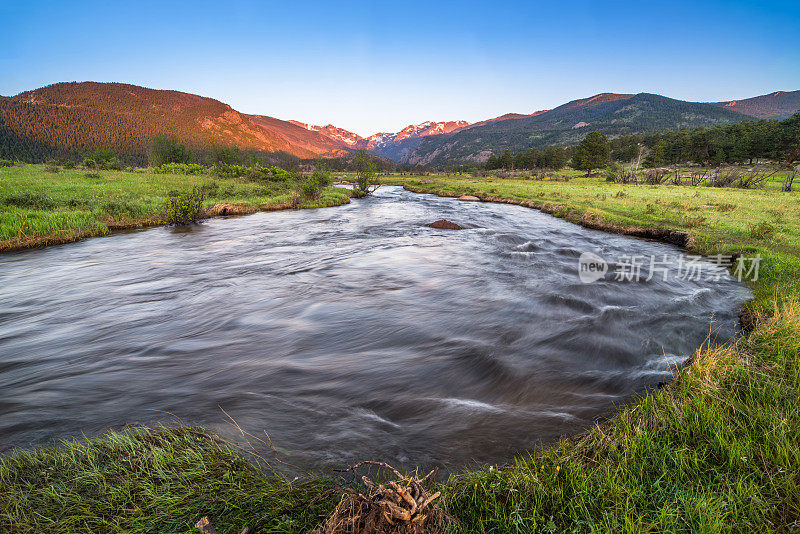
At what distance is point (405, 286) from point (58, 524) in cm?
935

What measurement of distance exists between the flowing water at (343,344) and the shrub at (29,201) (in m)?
6.59

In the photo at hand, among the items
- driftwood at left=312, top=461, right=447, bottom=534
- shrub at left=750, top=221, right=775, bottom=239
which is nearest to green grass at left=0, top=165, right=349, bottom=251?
driftwood at left=312, top=461, right=447, bottom=534

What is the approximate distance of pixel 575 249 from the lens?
16000 millimetres

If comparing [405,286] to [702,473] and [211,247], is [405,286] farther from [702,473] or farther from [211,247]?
[211,247]

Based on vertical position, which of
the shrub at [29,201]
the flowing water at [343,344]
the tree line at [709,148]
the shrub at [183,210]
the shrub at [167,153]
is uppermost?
the shrub at [167,153]

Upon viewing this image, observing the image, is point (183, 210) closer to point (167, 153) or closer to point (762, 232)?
point (762, 232)

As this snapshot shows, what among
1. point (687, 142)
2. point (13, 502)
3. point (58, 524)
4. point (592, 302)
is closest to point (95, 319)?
point (13, 502)

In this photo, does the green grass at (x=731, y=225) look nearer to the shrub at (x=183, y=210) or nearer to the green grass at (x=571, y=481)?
the green grass at (x=571, y=481)

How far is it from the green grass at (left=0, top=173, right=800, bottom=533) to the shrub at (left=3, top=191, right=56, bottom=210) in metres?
22.9

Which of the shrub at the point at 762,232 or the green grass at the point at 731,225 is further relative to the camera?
the shrub at the point at 762,232

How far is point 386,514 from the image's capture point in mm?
2031

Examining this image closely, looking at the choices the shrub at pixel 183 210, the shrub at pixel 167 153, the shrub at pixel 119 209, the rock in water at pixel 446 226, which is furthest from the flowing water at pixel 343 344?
the shrub at pixel 167 153

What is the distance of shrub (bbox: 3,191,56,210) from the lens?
1794 cm

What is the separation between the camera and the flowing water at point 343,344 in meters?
4.65
